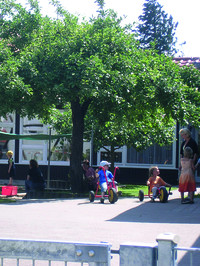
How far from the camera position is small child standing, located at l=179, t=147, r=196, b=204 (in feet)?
43.4

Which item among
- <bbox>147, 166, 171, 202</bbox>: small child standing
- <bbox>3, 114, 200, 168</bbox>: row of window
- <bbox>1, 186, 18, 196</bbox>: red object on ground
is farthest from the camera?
<bbox>3, 114, 200, 168</bbox>: row of window

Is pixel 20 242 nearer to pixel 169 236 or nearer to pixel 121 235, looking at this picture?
pixel 169 236

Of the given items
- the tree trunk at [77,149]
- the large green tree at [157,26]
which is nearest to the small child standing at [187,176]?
the tree trunk at [77,149]

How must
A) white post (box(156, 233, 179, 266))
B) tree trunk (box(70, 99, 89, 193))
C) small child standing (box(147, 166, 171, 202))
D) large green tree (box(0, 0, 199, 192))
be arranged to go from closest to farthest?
white post (box(156, 233, 179, 266)) < small child standing (box(147, 166, 171, 202)) < large green tree (box(0, 0, 199, 192)) < tree trunk (box(70, 99, 89, 193))

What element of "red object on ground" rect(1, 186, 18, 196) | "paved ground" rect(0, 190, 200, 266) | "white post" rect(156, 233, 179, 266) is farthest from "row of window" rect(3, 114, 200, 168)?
"white post" rect(156, 233, 179, 266)

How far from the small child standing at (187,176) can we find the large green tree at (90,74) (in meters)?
2.84

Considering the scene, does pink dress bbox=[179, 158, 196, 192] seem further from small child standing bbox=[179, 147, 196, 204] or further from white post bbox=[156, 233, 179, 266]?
white post bbox=[156, 233, 179, 266]

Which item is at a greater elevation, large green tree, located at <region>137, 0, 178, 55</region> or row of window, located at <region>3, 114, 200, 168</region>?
large green tree, located at <region>137, 0, 178, 55</region>

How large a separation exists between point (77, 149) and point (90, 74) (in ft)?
11.7

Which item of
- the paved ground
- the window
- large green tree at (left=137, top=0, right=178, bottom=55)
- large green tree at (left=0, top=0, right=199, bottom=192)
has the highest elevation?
large green tree at (left=137, top=0, right=178, bottom=55)

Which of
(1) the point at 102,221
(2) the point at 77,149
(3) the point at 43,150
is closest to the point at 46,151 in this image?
(3) the point at 43,150

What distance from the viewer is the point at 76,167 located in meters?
17.6

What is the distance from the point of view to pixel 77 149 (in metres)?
17.6

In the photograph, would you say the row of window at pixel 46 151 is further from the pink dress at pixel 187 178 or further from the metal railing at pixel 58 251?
the metal railing at pixel 58 251
